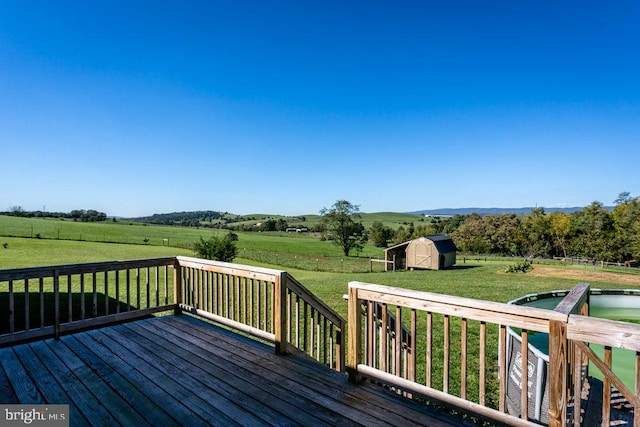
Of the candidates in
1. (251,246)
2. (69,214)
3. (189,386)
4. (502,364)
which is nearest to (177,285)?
(189,386)

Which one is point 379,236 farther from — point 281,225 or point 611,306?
point 611,306

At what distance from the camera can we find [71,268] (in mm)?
4309

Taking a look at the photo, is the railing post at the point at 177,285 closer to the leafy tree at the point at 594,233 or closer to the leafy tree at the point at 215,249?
the leafy tree at the point at 215,249

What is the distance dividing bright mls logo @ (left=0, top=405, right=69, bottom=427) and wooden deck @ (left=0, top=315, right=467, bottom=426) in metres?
0.07

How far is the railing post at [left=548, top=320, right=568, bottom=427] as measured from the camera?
183 cm

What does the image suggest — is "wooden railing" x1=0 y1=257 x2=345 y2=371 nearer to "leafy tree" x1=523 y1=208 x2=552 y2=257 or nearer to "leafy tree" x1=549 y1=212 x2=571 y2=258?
"leafy tree" x1=549 y1=212 x2=571 y2=258

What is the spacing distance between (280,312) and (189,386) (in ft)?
3.84

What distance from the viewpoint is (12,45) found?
30.9 feet

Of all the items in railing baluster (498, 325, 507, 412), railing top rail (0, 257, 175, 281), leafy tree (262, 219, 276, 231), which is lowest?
leafy tree (262, 219, 276, 231)

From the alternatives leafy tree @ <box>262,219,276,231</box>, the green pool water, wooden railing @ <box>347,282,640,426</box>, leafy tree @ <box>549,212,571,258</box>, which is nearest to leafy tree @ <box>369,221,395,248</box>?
leafy tree @ <box>262,219,276,231</box>

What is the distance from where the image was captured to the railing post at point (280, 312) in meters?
3.68

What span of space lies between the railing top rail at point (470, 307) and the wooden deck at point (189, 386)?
0.84 m

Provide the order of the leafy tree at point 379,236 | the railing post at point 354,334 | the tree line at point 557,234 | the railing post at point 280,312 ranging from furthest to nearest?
the leafy tree at point 379,236
the tree line at point 557,234
the railing post at point 280,312
the railing post at point 354,334

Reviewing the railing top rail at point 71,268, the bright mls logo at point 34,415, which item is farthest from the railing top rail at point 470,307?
the railing top rail at point 71,268
